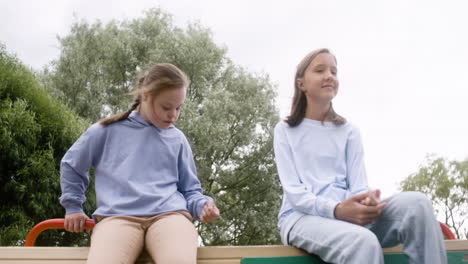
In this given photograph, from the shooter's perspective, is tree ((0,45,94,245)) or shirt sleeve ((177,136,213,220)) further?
tree ((0,45,94,245))

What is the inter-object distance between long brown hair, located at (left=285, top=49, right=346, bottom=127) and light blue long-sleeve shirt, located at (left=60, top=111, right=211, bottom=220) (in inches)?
24.7

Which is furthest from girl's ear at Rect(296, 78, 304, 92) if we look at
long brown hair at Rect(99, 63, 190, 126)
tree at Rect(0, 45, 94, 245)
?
tree at Rect(0, 45, 94, 245)

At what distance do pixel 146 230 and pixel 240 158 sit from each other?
1190 centimetres

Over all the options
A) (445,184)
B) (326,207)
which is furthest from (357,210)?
(445,184)

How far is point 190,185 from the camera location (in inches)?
93.2

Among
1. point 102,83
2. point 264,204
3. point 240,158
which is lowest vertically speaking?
point 264,204

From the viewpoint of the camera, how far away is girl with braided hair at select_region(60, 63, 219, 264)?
198 centimetres

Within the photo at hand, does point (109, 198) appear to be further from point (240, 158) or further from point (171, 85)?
point (240, 158)

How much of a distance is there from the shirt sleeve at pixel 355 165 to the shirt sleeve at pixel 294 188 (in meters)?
0.24

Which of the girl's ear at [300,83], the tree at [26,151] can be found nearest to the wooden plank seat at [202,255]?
the girl's ear at [300,83]

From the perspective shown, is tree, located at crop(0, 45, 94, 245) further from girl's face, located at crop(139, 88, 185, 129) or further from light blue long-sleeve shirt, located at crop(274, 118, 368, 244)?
light blue long-sleeve shirt, located at crop(274, 118, 368, 244)

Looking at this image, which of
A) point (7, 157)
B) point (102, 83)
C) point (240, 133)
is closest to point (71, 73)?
point (102, 83)

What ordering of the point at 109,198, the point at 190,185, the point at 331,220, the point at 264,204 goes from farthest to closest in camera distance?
the point at 264,204 < the point at 190,185 < the point at 109,198 < the point at 331,220

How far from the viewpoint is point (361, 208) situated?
1901mm
